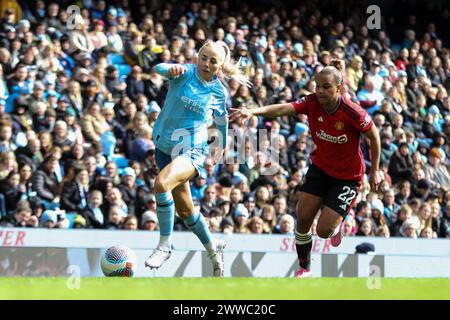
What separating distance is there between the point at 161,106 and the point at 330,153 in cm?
821

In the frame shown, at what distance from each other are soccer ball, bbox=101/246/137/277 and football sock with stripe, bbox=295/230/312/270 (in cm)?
182

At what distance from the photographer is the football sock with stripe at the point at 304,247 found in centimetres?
1194

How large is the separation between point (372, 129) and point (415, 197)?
9970 mm

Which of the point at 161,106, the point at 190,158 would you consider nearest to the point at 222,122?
the point at 190,158

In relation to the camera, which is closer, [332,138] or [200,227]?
[332,138]

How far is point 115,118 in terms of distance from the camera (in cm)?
1822

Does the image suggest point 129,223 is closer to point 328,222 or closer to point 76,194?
point 76,194

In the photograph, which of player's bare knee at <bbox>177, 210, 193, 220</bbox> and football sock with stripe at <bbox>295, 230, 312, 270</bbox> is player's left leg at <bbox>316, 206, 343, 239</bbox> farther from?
player's bare knee at <bbox>177, 210, 193, 220</bbox>

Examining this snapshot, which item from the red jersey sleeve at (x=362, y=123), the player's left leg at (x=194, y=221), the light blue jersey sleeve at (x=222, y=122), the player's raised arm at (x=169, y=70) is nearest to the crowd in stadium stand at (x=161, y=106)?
the player's left leg at (x=194, y=221)

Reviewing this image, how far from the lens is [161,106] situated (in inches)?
763

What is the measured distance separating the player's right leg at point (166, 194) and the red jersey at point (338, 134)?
132 cm

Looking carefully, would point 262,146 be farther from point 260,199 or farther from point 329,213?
point 329,213

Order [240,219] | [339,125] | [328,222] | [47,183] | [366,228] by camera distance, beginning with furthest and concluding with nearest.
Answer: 1. [366,228]
2. [240,219]
3. [47,183]
4. [328,222]
5. [339,125]
